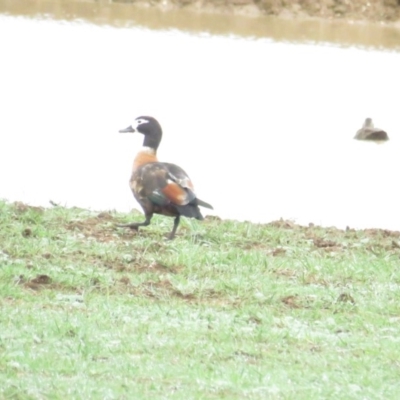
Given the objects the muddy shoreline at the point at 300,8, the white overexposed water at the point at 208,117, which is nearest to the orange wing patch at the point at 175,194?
the white overexposed water at the point at 208,117

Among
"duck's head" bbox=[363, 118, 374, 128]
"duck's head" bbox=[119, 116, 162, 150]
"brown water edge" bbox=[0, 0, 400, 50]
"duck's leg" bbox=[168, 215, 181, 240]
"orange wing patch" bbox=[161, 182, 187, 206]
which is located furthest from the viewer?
"brown water edge" bbox=[0, 0, 400, 50]

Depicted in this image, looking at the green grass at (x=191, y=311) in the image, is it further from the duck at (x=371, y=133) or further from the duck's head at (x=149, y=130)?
the duck at (x=371, y=133)

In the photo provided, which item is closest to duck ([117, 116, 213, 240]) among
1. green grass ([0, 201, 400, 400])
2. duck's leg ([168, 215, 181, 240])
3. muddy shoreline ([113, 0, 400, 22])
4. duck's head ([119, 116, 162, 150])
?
duck's leg ([168, 215, 181, 240])

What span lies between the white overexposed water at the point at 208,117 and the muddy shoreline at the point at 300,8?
275cm

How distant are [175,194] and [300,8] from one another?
2228 cm

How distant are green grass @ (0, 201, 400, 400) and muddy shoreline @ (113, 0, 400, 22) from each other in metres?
20.0

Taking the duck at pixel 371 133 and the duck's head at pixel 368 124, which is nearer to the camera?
the duck at pixel 371 133

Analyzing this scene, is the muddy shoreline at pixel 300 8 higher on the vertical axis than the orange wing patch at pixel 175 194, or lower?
lower

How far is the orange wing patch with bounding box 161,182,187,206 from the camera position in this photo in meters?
8.86

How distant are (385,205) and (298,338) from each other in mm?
7849

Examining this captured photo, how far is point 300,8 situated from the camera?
3047 cm

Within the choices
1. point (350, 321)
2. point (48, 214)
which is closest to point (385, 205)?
point (48, 214)

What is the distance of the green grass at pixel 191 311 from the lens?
5477 millimetres

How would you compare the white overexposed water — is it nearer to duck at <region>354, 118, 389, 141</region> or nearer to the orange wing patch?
duck at <region>354, 118, 389, 141</region>
